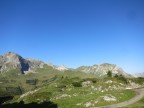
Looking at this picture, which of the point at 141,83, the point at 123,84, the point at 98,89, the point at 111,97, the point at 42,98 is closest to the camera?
the point at 111,97

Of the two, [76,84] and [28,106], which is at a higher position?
[76,84]

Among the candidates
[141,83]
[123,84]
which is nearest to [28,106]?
[123,84]

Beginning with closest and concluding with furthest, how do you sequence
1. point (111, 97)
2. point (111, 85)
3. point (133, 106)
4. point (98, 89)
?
point (133, 106), point (111, 97), point (98, 89), point (111, 85)

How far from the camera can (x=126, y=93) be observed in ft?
303

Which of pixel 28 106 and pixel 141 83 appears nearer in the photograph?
pixel 28 106

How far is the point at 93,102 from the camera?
82000mm

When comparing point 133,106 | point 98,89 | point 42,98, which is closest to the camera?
point 133,106

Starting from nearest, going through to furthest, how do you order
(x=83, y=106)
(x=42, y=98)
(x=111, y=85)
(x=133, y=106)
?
(x=133, y=106), (x=83, y=106), (x=42, y=98), (x=111, y=85)

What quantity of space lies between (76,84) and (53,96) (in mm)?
35980

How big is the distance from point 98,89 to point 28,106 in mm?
38014

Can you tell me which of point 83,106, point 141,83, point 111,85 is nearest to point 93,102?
point 83,106

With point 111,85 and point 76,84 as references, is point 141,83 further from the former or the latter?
point 76,84

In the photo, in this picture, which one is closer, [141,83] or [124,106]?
[124,106]

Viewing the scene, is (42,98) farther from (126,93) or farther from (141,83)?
(141,83)
